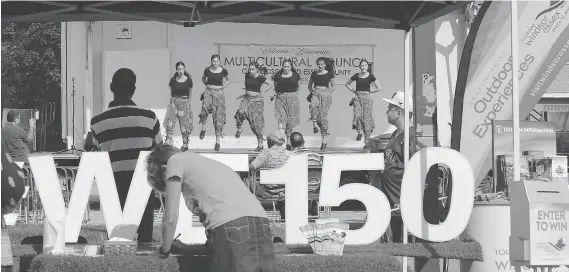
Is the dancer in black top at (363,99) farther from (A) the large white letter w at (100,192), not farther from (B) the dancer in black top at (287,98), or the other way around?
(A) the large white letter w at (100,192)

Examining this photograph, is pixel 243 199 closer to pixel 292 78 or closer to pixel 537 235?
pixel 537 235

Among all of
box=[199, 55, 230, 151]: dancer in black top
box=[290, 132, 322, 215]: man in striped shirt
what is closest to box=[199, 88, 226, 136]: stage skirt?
box=[199, 55, 230, 151]: dancer in black top

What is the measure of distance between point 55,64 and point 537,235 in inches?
1152

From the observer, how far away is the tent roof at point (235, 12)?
26.8 feet

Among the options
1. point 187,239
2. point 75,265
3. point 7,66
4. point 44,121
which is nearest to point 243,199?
point 75,265

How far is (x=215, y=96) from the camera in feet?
56.7

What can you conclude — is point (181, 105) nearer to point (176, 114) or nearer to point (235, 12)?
A: point (176, 114)

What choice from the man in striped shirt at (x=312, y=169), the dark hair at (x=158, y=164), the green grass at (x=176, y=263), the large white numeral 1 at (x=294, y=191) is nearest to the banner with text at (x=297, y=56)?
the man in striped shirt at (x=312, y=169)

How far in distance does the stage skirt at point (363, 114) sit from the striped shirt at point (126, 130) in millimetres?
10263

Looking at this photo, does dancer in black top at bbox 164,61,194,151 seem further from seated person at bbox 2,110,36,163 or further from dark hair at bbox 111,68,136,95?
dark hair at bbox 111,68,136,95

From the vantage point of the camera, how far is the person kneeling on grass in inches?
201

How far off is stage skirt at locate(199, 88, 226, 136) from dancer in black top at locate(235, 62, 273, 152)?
342mm

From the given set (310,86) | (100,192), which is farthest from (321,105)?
(100,192)

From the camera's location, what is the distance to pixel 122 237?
23.5ft
